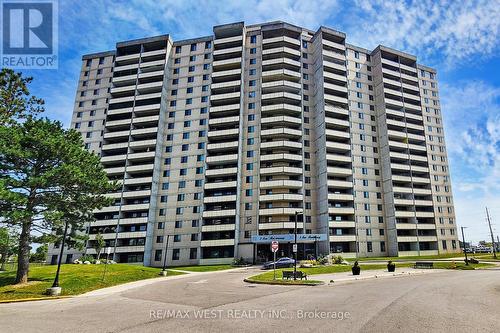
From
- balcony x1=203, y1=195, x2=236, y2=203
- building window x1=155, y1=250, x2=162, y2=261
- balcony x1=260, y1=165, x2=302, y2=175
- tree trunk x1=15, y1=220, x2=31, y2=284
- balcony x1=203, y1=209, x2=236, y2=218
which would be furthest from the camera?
balcony x1=260, y1=165, x2=302, y2=175

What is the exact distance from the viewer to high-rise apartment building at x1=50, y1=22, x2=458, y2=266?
58562 mm

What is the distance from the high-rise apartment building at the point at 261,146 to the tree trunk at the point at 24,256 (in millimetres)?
32292

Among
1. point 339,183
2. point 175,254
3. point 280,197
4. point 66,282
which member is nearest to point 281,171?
point 280,197

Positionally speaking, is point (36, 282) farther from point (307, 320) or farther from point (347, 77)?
point (347, 77)

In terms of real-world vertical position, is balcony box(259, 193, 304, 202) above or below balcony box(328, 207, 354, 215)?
above

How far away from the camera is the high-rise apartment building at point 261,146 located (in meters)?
58.6

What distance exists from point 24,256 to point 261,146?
147 feet

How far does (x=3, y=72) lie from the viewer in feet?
84.0

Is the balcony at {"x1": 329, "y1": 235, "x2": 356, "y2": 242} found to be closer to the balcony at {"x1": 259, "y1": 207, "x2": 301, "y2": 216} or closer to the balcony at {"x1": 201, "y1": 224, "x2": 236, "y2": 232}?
the balcony at {"x1": 259, "y1": 207, "x2": 301, "y2": 216}

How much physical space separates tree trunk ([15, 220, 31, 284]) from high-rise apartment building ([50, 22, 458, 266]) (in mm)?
32292

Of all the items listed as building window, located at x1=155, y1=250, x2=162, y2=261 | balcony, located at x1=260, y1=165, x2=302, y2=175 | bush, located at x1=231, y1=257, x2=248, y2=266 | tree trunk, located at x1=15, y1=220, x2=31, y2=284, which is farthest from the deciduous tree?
balcony, located at x1=260, y1=165, x2=302, y2=175

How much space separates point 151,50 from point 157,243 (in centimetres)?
4770

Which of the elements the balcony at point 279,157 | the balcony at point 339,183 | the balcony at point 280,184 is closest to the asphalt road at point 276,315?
the balcony at point 280,184

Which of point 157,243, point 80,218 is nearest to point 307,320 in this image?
point 80,218
